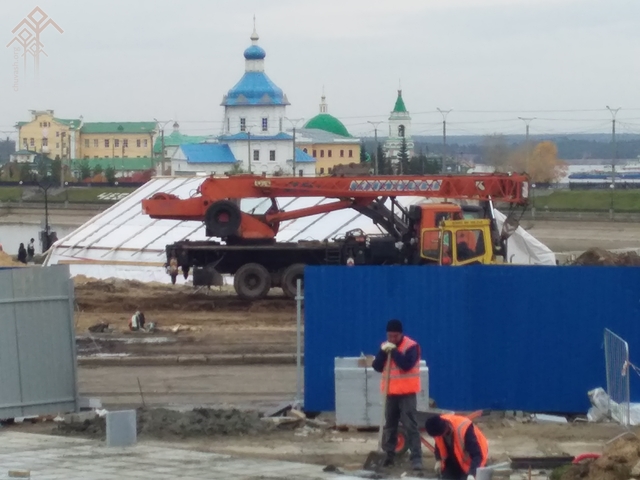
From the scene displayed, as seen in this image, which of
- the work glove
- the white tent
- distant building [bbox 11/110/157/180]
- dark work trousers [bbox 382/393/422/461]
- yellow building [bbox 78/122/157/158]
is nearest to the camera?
the work glove

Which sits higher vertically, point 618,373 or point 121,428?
point 618,373

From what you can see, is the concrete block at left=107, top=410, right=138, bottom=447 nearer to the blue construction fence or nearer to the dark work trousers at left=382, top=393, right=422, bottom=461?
the blue construction fence

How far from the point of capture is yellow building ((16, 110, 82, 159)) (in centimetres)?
13412

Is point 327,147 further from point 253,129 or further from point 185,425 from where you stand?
point 185,425

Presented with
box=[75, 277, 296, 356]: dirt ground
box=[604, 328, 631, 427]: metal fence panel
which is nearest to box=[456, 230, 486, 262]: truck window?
box=[75, 277, 296, 356]: dirt ground

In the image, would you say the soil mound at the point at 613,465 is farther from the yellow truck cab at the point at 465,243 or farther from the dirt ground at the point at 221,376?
the yellow truck cab at the point at 465,243

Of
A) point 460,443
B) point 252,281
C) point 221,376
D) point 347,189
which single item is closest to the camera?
point 460,443

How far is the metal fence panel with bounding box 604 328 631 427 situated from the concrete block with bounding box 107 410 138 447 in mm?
5519

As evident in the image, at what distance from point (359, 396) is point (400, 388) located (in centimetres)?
210

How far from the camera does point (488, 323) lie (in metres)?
13.5

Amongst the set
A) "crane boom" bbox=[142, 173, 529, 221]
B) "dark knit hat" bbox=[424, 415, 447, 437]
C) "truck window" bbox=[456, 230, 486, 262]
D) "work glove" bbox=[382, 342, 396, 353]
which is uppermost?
"crane boom" bbox=[142, 173, 529, 221]

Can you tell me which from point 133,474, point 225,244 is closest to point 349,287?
point 133,474

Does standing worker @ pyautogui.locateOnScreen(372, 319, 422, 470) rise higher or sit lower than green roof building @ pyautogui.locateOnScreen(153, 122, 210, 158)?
lower

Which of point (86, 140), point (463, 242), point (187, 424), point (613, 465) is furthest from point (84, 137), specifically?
point (613, 465)
